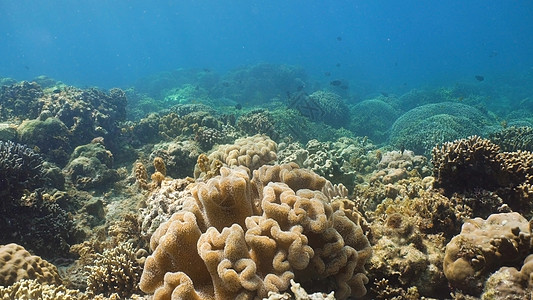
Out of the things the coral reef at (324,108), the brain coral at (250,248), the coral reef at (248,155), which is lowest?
the brain coral at (250,248)

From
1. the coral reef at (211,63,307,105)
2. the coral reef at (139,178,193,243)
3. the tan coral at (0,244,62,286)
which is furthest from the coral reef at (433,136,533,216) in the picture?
the coral reef at (211,63,307,105)

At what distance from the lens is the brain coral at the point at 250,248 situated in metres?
2.53

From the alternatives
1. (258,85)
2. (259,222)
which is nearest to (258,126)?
(259,222)

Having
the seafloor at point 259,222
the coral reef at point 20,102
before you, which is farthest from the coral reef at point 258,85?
the seafloor at point 259,222

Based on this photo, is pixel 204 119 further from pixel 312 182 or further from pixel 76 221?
pixel 312 182

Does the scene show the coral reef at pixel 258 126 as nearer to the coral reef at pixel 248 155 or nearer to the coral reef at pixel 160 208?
the coral reef at pixel 248 155

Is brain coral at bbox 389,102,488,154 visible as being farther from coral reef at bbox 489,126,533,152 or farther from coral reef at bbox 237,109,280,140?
coral reef at bbox 237,109,280,140

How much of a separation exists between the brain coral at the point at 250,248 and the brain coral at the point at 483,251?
935 mm

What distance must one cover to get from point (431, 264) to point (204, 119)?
944cm

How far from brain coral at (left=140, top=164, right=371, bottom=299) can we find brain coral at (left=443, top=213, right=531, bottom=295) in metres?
0.94

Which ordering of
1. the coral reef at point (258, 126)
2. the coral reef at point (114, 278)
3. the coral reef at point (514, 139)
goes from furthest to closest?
the coral reef at point (258, 126)
the coral reef at point (514, 139)
the coral reef at point (114, 278)

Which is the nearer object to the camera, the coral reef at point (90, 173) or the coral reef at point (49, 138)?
the coral reef at point (90, 173)

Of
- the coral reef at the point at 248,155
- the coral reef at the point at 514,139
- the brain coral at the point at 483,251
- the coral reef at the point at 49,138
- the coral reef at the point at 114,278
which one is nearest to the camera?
the brain coral at the point at 483,251

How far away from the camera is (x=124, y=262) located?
4.21 m
